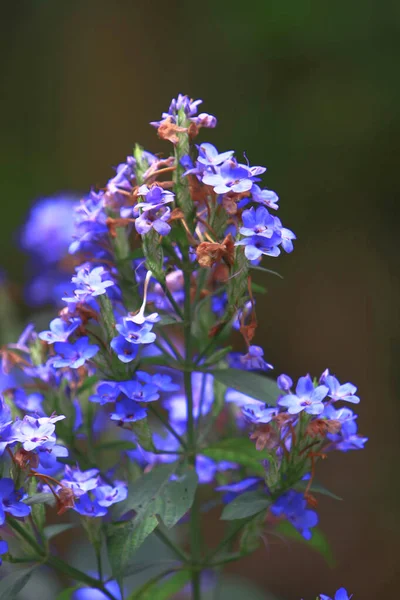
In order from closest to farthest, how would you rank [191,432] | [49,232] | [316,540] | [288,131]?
[191,432] → [316,540] → [49,232] → [288,131]

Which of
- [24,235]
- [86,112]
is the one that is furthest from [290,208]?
[24,235]

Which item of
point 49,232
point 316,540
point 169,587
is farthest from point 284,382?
point 49,232

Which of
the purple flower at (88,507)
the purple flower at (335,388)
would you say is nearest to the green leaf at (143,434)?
the purple flower at (88,507)

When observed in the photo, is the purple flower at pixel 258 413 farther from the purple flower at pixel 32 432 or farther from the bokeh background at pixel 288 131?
the bokeh background at pixel 288 131

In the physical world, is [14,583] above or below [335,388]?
below

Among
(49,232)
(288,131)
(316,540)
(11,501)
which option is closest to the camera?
(11,501)

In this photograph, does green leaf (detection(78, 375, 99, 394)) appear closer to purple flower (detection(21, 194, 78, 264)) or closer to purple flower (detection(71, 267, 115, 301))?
purple flower (detection(71, 267, 115, 301))

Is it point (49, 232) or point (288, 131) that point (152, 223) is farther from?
point (288, 131)
